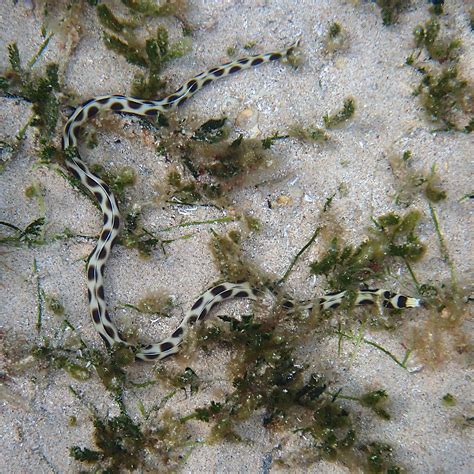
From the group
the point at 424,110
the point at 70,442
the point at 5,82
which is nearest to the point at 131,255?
the point at 70,442

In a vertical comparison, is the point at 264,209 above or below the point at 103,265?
above

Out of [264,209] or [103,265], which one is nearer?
[103,265]

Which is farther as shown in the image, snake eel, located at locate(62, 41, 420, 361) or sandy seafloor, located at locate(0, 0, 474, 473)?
snake eel, located at locate(62, 41, 420, 361)

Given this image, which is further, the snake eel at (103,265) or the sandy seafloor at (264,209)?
the snake eel at (103,265)

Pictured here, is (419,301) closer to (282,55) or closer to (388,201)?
(388,201)
